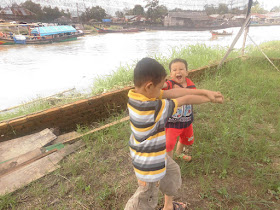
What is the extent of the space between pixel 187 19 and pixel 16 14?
290 cm

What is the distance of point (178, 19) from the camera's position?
11.0 ft

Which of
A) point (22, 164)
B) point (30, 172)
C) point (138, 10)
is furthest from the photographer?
point (138, 10)

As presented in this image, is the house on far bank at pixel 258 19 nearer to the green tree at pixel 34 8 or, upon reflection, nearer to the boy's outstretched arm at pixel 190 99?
the boy's outstretched arm at pixel 190 99

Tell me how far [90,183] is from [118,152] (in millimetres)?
584

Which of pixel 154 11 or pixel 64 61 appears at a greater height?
pixel 154 11

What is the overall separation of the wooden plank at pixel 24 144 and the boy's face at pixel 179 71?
6.25 feet

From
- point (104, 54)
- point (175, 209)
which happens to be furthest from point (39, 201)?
point (104, 54)

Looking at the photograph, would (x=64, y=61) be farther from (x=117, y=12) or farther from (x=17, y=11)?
(x=117, y=12)

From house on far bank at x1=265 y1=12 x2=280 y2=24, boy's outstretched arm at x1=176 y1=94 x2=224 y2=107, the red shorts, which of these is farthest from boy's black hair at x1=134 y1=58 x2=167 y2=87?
house on far bank at x1=265 y1=12 x2=280 y2=24

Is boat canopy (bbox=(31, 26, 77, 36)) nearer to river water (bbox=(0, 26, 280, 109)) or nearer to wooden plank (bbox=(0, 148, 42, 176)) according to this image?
river water (bbox=(0, 26, 280, 109))

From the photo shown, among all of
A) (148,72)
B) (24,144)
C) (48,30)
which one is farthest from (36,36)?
(148,72)

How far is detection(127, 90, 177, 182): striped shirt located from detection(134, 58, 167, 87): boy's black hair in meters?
0.11

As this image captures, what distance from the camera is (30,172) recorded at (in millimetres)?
2041

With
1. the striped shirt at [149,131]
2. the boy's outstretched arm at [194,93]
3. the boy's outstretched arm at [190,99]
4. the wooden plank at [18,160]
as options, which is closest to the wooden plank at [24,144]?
the wooden plank at [18,160]
